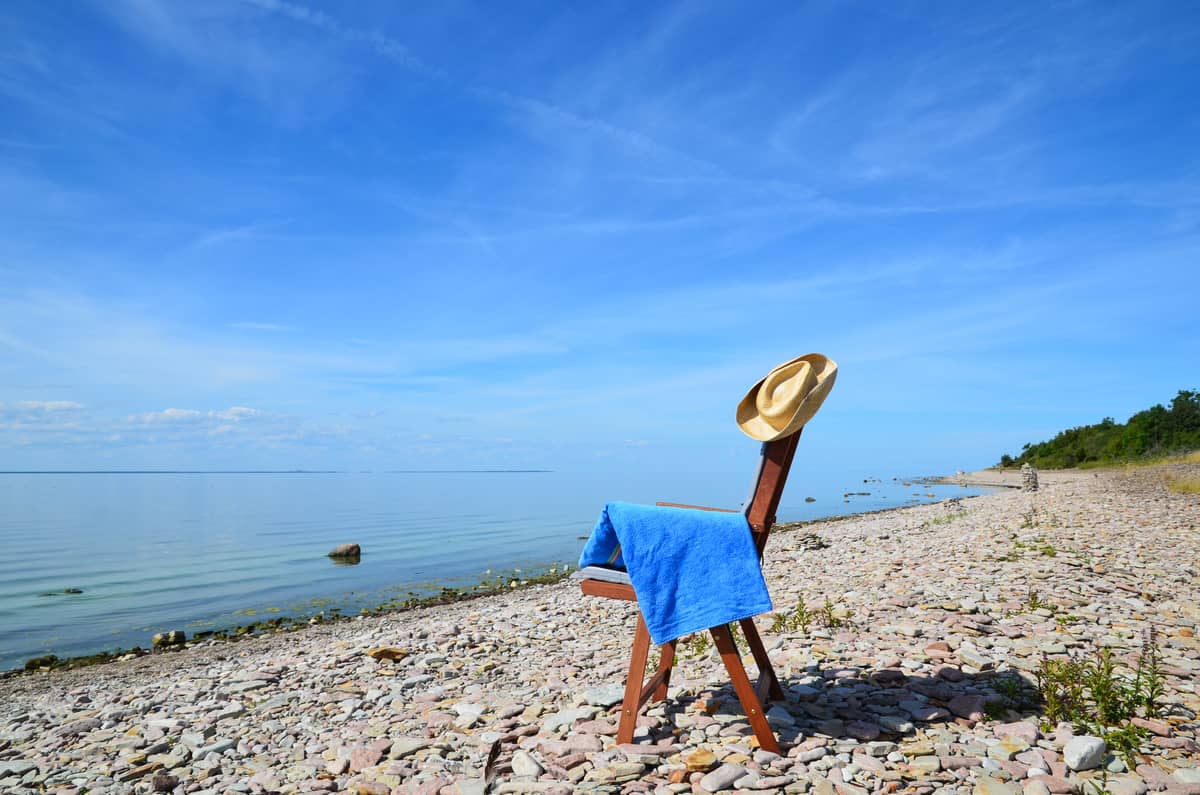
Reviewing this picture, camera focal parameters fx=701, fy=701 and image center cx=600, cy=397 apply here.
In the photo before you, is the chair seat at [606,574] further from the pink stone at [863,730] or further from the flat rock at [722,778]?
the pink stone at [863,730]

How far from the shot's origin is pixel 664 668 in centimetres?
530

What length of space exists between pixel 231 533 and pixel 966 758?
118 feet

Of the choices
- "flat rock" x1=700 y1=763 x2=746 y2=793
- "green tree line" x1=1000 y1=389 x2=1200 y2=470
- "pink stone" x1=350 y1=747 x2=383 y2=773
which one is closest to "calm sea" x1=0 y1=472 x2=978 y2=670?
"pink stone" x1=350 y1=747 x2=383 y2=773

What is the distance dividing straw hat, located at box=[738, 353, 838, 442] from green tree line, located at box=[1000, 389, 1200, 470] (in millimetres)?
61345

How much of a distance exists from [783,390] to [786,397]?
97 mm

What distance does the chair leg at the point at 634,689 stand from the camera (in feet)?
15.3

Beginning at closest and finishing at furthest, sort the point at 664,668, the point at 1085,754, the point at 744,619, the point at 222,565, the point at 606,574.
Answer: the point at 1085,754 → the point at 744,619 → the point at 606,574 → the point at 664,668 → the point at 222,565

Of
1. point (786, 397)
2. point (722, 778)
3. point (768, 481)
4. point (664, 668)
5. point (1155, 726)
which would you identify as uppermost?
point (786, 397)

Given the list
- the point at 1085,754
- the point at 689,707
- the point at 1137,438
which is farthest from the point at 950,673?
the point at 1137,438

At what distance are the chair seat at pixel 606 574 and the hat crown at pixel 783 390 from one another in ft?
4.62

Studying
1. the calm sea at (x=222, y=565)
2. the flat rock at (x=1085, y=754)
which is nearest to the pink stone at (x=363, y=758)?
the flat rock at (x=1085, y=754)

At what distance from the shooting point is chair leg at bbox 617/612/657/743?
184 inches

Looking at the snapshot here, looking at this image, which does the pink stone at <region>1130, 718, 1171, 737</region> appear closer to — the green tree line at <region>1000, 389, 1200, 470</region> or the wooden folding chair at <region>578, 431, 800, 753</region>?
the wooden folding chair at <region>578, 431, 800, 753</region>

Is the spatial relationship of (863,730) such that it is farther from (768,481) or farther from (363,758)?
(363,758)
